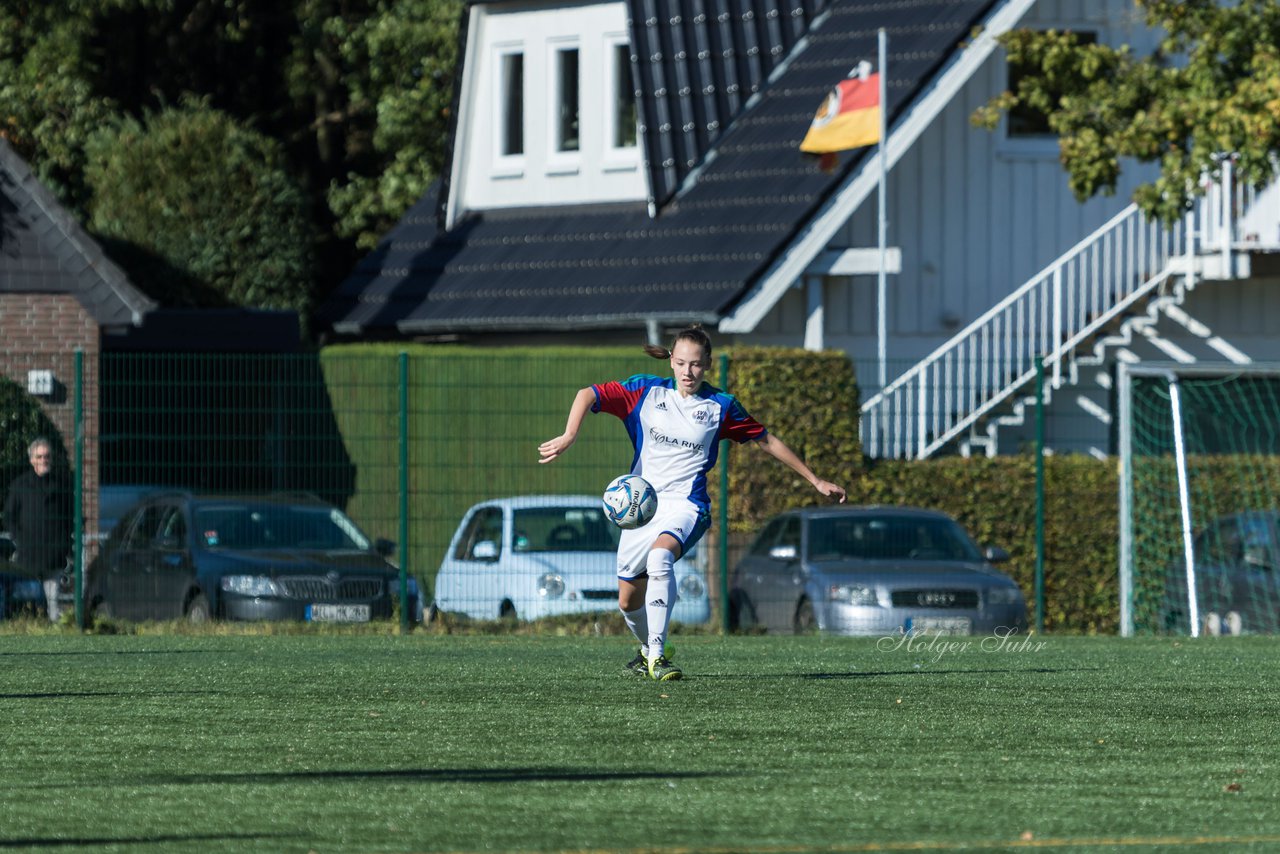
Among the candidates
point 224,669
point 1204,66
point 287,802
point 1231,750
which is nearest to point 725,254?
point 1204,66

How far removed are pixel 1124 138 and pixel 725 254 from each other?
19.5 feet

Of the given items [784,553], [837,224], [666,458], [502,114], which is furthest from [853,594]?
[502,114]

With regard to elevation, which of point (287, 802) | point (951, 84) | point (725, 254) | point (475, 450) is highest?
point (951, 84)

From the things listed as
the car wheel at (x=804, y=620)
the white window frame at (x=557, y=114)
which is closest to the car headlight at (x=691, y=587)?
the car wheel at (x=804, y=620)

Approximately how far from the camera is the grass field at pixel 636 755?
793 cm

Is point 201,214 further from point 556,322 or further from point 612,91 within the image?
point 556,322

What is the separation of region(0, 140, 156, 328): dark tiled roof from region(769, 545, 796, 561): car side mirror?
9.36 meters

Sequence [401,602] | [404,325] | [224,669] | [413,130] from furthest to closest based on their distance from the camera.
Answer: [413,130], [404,325], [401,602], [224,669]

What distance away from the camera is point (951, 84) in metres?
26.6

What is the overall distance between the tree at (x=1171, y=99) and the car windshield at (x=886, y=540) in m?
3.66

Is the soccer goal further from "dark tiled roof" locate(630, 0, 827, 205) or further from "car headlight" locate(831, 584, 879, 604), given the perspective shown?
"dark tiled roof" locate(630, 0, 827, 205)

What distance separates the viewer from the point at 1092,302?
2802 centimetres

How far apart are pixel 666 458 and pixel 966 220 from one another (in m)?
16.0

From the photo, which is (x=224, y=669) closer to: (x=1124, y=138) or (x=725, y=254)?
(x=1124, y=138)
